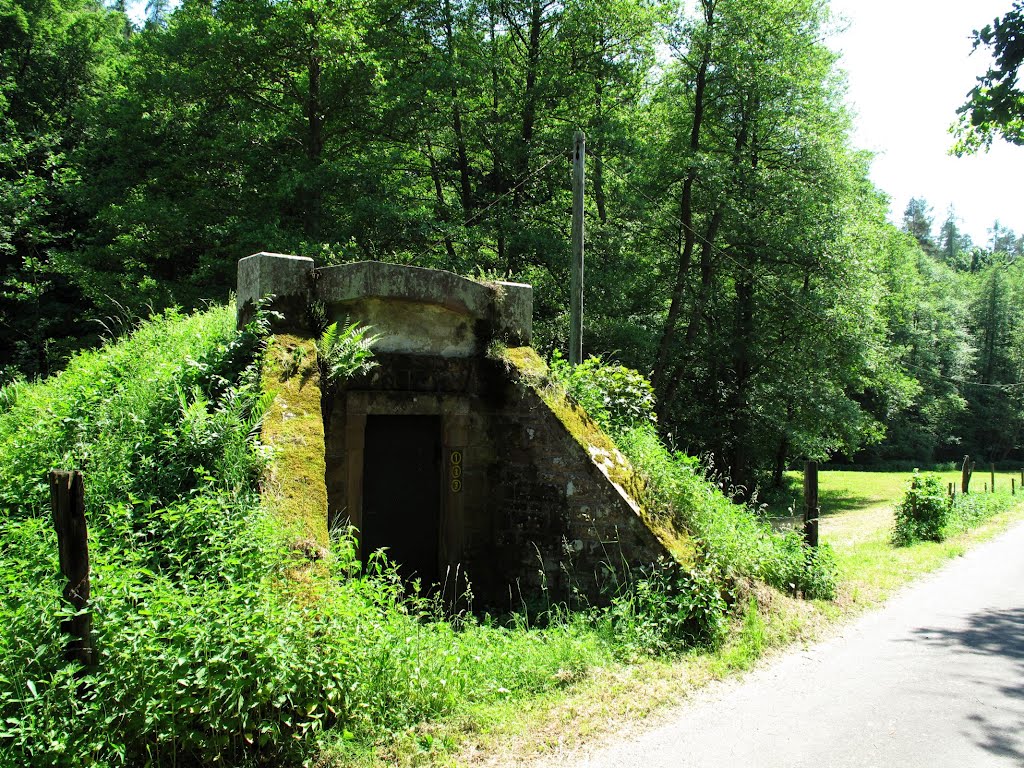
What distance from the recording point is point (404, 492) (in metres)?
7.67

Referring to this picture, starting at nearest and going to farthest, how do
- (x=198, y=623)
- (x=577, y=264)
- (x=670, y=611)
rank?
1. (x=198, y=623)
2. (x=670, y=611)
3. (x=577, y=264)

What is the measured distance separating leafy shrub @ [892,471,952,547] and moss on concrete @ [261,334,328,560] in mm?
12316

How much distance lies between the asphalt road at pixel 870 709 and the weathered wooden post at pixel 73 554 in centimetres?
283

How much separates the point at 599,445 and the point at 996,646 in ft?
14.3

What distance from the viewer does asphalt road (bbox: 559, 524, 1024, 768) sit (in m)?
4.39

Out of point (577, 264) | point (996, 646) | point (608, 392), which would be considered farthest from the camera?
point (577, 264)

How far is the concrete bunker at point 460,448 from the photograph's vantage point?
276 inches

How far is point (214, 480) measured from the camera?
5.01 meters

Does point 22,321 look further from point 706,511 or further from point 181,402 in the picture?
point 706,511

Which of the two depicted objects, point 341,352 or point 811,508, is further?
point 811,508

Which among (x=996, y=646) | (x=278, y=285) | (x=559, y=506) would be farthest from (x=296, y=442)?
(x=996, y=646)

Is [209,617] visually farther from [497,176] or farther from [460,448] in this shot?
[497,176]

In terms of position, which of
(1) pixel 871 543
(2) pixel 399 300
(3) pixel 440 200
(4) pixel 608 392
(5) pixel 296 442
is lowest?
(1) pixel 871 543

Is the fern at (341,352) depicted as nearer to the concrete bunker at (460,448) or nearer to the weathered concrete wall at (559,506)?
the concrete bunker at (460,448)
